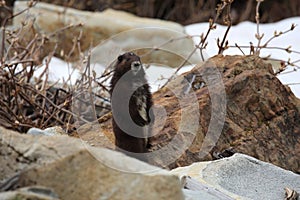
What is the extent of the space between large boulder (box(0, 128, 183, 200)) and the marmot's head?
96 centimetres

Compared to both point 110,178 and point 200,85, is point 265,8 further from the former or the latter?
point 110,178

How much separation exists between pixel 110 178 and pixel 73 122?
266cm

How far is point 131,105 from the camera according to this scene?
3645 mm

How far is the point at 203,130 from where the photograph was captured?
4.35m

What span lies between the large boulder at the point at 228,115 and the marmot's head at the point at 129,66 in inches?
20.1

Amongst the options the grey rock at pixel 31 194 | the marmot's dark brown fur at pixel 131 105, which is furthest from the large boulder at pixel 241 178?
the grey rock at pixel 31 194

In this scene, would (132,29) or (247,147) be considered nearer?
(247,147)

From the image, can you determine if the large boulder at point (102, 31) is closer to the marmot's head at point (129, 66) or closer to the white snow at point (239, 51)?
the white snow at point (239, 51)

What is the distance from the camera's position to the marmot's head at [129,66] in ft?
12.2

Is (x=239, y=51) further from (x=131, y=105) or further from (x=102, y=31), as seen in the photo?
(x=131, y=105)

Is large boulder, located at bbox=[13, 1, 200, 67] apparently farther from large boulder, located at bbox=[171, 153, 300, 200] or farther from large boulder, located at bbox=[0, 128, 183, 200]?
large boulder, located at bbox=[0, 128, 183, 200]

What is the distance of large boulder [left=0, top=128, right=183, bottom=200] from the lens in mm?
2676

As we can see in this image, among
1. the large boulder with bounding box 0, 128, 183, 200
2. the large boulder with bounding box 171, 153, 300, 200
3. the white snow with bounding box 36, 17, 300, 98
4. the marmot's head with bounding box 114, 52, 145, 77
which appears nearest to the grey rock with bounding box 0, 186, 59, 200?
the large boulder with bounding box 0, 128, 183, 200

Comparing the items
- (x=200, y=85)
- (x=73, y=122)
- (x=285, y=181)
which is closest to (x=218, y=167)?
(x=285, y=181)
